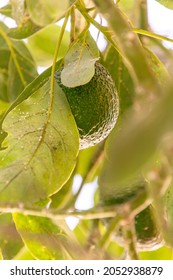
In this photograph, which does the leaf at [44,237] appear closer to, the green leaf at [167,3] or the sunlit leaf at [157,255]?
the sunlit leaf at [157,255]

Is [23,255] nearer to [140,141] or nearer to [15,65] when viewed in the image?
[15,65]

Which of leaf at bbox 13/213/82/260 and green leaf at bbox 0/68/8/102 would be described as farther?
green leaf at bbox 0/68/8/102

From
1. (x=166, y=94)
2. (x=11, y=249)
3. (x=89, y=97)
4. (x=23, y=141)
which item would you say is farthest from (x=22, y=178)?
(x=166, y=94)

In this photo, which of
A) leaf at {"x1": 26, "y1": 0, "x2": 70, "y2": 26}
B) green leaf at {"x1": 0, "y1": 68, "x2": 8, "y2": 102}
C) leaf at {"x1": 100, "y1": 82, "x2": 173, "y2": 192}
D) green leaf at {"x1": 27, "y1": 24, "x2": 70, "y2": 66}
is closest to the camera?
leaf at {"x1": 100, "y1": 82, "x2": 173, "y2": 192}

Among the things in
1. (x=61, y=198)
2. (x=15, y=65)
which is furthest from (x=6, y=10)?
(x=61, y=198)

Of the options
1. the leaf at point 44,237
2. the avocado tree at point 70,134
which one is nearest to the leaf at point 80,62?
the avocado tree at point 70,134

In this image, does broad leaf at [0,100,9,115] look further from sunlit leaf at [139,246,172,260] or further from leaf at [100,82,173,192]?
leaf at [100,82,173,192]

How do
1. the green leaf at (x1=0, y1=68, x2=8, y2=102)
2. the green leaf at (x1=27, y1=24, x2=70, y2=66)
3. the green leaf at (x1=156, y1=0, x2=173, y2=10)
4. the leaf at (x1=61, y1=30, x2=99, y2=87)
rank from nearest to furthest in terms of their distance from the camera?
1. the leaf at (x1=61, y1=30, x2=99, y2=87)
2. the green leaf at (x1=156, y1=0, x2=173, y2=10)
3. the green leaf at (x1=0, y1=68, x2=8, y2=102)
4. the green leaf at (x1=27, y1=24, x2=70, y2=66)

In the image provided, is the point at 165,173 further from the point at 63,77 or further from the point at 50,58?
the point at 50,58

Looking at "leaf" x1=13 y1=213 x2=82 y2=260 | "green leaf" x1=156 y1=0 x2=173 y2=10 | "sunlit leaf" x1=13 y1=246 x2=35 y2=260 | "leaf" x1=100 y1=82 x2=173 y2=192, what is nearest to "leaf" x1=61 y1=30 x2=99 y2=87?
"green leaf" x1=156 y1=0 x2=173 y2=10
